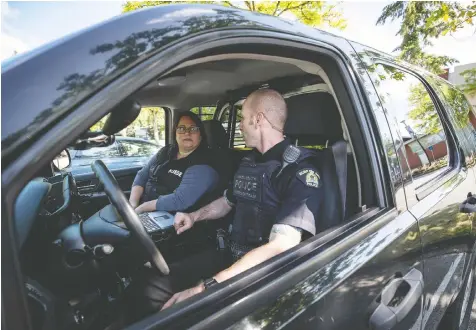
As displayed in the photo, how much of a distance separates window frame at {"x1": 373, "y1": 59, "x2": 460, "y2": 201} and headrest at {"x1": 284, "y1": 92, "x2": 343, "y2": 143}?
0.42 metres

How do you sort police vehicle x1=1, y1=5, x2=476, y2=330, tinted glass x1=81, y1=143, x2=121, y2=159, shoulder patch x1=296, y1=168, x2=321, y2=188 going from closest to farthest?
police vehicle x1=1, y1=5, x2=476, y2=330 → shoulder patch x1=296, y1=168, x2=321, y2=188 → tinted glass x1=81, y1=143, x2=121, y2=159

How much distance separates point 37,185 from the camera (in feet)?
4.35

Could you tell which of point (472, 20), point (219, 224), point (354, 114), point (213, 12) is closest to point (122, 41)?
point (213, 12)

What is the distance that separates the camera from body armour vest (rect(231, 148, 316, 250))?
171cm

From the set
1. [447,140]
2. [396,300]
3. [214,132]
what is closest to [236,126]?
[214,132]

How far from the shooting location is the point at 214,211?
2.40m

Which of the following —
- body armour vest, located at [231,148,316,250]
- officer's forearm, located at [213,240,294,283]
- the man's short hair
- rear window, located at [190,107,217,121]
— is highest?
rear window, located at [190,107,217,121]

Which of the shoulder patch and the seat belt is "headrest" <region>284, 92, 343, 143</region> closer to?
the seat belt

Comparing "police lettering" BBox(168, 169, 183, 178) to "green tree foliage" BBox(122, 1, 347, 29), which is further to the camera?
"green tree foliage" BBox(122, 1, 347, 29)

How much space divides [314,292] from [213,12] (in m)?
0.87

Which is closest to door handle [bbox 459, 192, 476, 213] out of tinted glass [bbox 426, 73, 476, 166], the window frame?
the window frame

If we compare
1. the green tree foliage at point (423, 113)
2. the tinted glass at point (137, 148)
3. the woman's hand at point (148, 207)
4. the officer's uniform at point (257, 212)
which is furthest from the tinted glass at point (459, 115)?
the tinted glass at point (137, 148)

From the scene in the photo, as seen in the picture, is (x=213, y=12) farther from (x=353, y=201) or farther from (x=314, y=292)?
(x=353, y=201)

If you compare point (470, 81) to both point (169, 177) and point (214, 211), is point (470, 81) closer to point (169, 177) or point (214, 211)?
point (169, 177)
